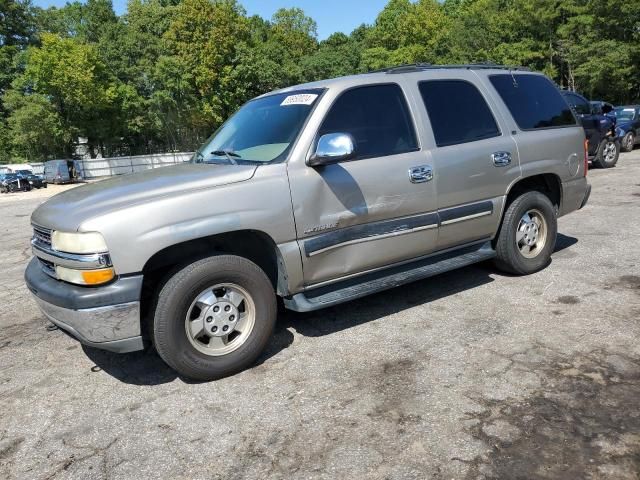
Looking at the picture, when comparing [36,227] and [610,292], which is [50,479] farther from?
[610,292]

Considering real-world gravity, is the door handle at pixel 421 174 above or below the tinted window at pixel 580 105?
below

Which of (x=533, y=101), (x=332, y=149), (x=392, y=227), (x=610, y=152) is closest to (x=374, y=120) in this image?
(x=332, y=149)

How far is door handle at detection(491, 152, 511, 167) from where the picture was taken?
474cm

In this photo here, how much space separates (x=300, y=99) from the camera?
4141 mm

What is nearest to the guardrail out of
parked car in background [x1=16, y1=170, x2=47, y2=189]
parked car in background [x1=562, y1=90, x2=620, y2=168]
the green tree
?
the green tree

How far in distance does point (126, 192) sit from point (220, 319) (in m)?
1.04

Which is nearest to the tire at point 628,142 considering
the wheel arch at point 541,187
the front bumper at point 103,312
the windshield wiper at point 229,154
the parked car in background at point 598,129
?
the parked car in background at point 598,129

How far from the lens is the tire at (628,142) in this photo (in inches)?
680

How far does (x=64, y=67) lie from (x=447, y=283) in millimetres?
42352

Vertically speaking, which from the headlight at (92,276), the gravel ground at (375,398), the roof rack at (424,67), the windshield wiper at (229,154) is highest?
the roof rack at (424,67)

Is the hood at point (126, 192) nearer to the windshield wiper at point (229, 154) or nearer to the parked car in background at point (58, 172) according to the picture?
the windshield wiper at point (229, 154)

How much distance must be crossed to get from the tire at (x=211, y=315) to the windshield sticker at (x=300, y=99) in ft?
4.39

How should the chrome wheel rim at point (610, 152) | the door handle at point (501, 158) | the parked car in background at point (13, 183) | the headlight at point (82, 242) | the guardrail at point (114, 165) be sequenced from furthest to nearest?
1. the guardrail at point (114, 165)
2. the parked car in background at point (13, 183)
3. the chrome wheel rim at point (610, 152)
4. the door handle at point (501, 158)
5. the headlight at point (82, 242)

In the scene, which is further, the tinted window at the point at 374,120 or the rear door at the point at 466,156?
the rear door at the point at 466,156
